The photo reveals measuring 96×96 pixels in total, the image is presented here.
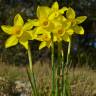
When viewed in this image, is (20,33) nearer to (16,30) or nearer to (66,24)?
(16,30)

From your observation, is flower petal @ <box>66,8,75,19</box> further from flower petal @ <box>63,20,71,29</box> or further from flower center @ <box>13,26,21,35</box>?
flower center @ <box>13,26,21,35</box>

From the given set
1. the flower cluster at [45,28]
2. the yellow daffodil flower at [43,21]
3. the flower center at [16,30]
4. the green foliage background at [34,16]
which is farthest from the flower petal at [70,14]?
the green foliage background at [34,16]

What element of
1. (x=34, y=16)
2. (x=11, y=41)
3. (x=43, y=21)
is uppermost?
(x=43, y=21)

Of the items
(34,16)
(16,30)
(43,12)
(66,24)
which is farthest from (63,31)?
(34,16)

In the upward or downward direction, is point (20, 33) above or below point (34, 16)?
above

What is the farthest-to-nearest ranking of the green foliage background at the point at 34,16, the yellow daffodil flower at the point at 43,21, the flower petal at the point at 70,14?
the green foliage background at the point at 34,16, the flower petal at the point at 70,14, the yellow daffodil flower at the point at 43,21

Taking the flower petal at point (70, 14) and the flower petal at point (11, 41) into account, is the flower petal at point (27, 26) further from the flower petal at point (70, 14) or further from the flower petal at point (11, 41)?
the flower petal at point (70, 14)

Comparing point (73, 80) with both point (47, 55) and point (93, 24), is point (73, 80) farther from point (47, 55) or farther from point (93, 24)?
point (93, 24)

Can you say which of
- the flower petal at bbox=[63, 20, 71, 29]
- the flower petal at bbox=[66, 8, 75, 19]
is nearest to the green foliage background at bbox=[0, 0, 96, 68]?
the flower petal at bbox=[66, 8, 75, 19]
